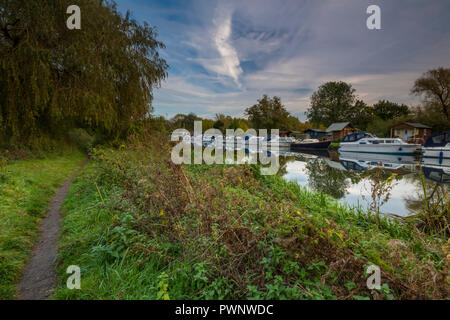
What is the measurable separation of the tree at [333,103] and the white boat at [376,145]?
1430 inches

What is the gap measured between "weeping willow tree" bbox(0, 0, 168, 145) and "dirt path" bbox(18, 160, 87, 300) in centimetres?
832

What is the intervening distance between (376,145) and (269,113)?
32.1 metres

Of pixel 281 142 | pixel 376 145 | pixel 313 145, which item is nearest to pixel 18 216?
pixel 376 145

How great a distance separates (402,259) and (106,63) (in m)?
15.2

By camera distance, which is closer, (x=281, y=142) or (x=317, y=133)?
(x=281, y=142)

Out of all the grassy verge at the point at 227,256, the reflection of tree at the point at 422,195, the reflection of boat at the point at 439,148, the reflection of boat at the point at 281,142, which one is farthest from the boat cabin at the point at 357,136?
the grassy verge at the point at 227,256

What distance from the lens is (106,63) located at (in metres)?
12.4

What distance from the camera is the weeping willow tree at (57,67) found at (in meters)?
9.45

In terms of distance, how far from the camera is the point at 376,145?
2558 centimetres

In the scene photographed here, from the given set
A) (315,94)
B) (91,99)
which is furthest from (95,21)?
(315,94)

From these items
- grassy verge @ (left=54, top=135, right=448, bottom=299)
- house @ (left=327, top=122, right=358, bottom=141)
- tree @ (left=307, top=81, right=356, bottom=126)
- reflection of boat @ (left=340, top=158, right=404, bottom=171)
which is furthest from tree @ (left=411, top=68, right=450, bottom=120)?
grassy verge @ (left=54, top=135, right=448, bottom=299)
